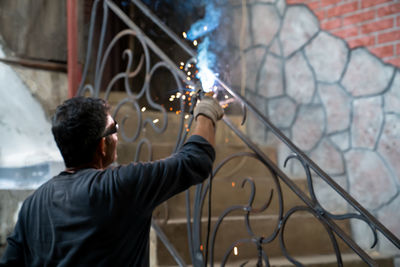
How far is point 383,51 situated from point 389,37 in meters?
0.11

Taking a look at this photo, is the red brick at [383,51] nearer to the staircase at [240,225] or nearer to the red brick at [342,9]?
the red brick at [342,9]

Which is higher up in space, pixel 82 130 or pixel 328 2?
pixel 328 2

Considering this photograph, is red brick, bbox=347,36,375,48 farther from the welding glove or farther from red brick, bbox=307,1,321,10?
the welding glove

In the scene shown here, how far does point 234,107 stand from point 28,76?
2.30 meters

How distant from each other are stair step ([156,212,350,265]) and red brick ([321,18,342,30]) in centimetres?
168

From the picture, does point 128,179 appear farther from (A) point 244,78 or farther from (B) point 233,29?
(B) point 233,29

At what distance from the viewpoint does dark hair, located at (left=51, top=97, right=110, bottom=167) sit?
160cm

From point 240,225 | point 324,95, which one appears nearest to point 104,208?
point 240,225

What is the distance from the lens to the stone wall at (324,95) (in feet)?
11.0

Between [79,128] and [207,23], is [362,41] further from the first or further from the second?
[79,128]

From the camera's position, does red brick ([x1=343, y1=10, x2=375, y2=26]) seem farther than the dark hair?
Yes

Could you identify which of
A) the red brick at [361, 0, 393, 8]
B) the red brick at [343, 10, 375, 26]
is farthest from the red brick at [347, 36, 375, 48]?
the red brick at [361, 0, 393, 8]

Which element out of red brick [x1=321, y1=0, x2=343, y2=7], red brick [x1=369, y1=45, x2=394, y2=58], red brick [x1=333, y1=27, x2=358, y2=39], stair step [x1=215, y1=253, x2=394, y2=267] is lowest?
stair step [x1=215, y1=253, x2=394, y2=267]

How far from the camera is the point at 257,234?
3.15 metres
